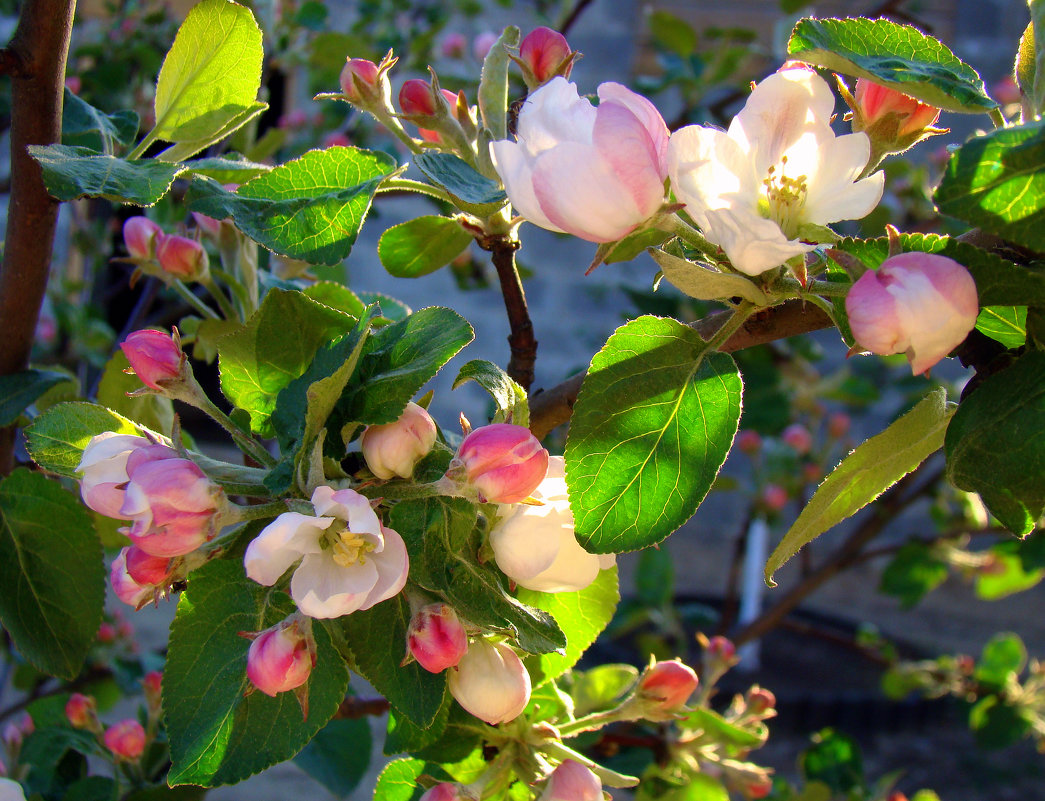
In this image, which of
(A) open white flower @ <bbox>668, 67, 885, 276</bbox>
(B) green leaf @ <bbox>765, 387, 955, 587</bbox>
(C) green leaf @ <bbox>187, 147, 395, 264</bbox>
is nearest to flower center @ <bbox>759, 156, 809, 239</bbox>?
(A) open white flower @ <bbox>668, 67, 885, 276</bbox>

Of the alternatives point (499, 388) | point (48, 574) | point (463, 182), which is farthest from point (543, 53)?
point (48, 574)

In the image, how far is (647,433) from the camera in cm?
43

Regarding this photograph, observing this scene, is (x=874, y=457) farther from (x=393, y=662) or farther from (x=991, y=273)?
(x=393, y=662)

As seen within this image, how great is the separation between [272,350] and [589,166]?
221 millimetres

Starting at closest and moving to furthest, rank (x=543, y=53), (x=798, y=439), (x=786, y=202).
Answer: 1. (x=786, y=202)
2. (x=543, y=53)
3. (x=798, y=439)

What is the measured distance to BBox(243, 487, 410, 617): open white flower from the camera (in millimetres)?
364

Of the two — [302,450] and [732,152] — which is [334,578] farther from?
[732,152]

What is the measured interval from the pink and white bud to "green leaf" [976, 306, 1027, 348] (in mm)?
271

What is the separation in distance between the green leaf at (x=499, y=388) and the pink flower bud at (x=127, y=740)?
19.3 inches

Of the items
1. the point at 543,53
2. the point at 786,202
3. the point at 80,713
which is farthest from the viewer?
the point at 80,713

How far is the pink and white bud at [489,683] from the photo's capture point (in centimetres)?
44

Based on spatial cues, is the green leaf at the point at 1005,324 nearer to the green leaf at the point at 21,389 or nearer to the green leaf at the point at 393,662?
the green leaf at the point at 393,662

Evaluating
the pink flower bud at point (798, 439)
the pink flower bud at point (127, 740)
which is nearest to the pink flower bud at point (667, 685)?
the pink flower bud at point (127, 740)

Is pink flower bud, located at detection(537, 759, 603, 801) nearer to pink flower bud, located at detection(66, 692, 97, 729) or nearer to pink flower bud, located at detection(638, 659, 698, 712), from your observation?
pink flower bud, located at detection(638, 659, 698, 712)
